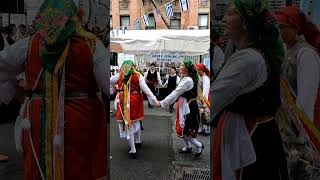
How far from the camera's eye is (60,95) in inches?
81.8

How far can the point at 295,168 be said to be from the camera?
2.14 m

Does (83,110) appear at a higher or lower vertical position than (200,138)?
higher

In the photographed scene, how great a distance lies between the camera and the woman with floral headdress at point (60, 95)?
2049mm

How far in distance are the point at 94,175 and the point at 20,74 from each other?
703 mm

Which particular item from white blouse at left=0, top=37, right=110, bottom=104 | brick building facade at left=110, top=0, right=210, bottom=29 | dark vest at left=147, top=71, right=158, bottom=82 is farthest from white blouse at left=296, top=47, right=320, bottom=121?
brick building facade at left=110, top=0, right=210, bottom=29

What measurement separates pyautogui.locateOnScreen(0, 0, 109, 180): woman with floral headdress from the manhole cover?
2402 mm

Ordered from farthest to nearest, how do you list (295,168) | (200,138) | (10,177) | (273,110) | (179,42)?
(179,42)
(200,138)
(10,177)
(295,168)
(273,110)

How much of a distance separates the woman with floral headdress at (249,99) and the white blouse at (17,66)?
1.95 ft

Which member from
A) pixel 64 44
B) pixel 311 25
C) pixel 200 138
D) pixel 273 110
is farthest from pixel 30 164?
pixel 200 138

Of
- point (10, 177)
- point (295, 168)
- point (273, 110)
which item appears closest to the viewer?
point (273, 110)

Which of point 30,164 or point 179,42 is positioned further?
point 179,42

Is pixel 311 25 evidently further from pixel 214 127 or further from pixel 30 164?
pixel 30 164

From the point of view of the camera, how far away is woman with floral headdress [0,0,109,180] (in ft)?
6.72

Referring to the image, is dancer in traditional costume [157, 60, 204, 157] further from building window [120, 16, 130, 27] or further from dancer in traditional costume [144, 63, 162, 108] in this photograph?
building window [120, 16, 130, 27]
